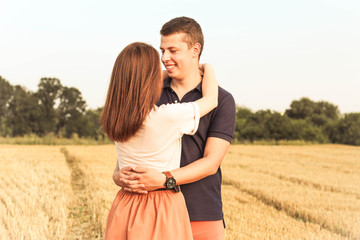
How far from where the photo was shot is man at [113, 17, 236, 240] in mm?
2744

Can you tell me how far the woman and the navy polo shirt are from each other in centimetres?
28

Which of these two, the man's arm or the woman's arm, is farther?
the woman's arm

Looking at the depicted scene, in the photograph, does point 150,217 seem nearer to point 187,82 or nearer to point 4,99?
point 187,82

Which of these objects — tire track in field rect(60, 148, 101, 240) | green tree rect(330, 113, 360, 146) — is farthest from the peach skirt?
green tree rect(330, 113, 360, 146)

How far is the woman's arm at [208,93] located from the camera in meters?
2.66

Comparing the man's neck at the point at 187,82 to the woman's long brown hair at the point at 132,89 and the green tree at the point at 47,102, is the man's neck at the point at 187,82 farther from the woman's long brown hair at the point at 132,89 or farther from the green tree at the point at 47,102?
the green tree at the point at 47,102

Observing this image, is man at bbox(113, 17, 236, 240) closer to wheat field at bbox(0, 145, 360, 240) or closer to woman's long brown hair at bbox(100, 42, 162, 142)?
woman's long brown hair at bbox(100, 42, 162, 142)

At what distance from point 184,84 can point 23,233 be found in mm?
4037

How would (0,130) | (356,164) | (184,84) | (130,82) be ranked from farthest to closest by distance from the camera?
1. (0,130)
2. (356,164)
3. (184,84)
4. (130,82)

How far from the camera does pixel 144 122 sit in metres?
2.43

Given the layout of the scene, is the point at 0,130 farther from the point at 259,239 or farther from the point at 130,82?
the point at 130,82

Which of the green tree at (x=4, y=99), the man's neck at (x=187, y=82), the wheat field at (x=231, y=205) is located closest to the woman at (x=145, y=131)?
the man's neck at (x=187, y=82)

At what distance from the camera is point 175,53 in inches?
116

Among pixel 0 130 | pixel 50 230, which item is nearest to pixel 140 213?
pixel 50 230
